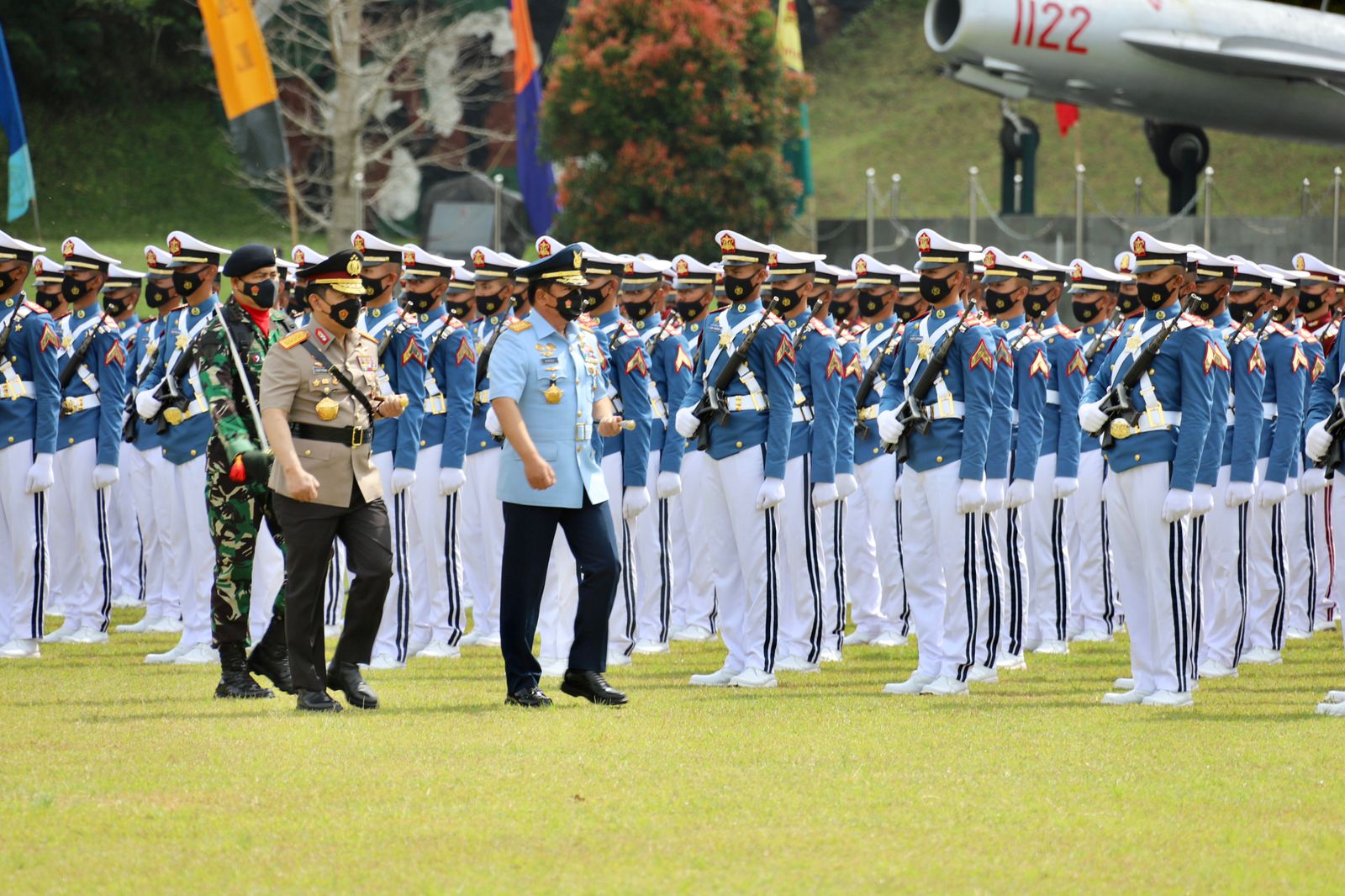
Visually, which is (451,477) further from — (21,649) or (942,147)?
(942,147)

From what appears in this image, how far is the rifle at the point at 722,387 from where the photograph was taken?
9938 millimetres

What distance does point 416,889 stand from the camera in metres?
5.36

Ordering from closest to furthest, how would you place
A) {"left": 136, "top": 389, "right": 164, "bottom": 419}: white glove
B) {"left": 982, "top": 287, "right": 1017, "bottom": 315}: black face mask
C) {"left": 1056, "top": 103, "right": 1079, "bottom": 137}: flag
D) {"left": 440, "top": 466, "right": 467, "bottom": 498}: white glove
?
{"left": 136, "top": 389, "right": 164, "bottom": 419}: white glove, {"left": 440, "top": 466, "right": 467, "bottom": 498}: white glove, {"left": 982, "top": 287, "right": 1017, "bottom": 315}: black face mask, {"left": 1056, "top": 103, "right": 1079, "bottom": 137}: flag

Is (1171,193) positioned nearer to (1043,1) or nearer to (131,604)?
(1043,1)

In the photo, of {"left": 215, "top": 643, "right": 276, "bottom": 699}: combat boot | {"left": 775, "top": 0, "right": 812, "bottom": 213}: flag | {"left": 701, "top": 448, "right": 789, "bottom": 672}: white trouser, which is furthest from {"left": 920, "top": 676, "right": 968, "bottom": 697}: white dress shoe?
{"left": 775, "top": 0, "right": 812, "bottom": 213}: flag

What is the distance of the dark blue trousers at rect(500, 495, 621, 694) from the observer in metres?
8.69

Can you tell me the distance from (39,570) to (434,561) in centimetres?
228

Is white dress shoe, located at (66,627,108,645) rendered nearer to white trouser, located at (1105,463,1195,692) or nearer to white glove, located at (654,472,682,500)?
white glove, located at (654,472,682,500)

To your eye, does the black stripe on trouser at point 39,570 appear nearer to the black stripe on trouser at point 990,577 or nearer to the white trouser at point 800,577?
the white trouser at point 800,577

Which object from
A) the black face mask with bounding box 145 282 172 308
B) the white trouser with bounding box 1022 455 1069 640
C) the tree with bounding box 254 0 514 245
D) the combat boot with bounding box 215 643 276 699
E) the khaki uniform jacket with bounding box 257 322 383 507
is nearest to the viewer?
the khaki uniform jacket with bounding box 257 322 383 507

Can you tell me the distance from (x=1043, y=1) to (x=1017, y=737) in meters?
20.4

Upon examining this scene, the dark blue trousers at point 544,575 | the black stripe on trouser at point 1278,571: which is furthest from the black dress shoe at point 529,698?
the black stripe on trouser at point 1278,571

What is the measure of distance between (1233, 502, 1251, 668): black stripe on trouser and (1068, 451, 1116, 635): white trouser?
1.32 m

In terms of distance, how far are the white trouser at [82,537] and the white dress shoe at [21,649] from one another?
36.3 inches
